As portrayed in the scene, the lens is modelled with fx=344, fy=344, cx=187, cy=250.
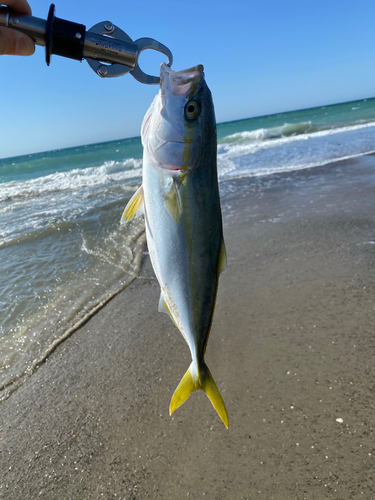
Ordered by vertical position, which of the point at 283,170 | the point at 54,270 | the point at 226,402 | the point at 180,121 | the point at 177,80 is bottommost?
the point at 226,402

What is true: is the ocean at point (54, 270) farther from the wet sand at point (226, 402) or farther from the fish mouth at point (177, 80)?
the fish mouth at point (177, 80)

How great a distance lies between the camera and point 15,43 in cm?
134

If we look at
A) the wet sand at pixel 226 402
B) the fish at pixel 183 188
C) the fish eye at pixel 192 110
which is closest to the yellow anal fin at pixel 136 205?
the fish at pixel 183 188

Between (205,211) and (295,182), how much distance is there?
9734mm

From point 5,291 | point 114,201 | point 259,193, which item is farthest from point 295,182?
point 5,291

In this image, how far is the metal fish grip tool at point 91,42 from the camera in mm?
1331

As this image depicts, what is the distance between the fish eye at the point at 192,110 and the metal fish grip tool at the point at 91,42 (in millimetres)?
299

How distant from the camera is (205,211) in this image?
151 cm

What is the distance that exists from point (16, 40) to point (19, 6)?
0.12 metres

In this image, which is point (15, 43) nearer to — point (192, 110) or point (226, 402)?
point (192, 110)

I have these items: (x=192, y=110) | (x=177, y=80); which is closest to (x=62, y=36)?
(x=177, y=80)

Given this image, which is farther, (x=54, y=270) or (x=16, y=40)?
(x=54, y=270)

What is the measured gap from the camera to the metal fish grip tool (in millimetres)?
1331

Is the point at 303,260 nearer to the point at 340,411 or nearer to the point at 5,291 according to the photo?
the point at 340,411
